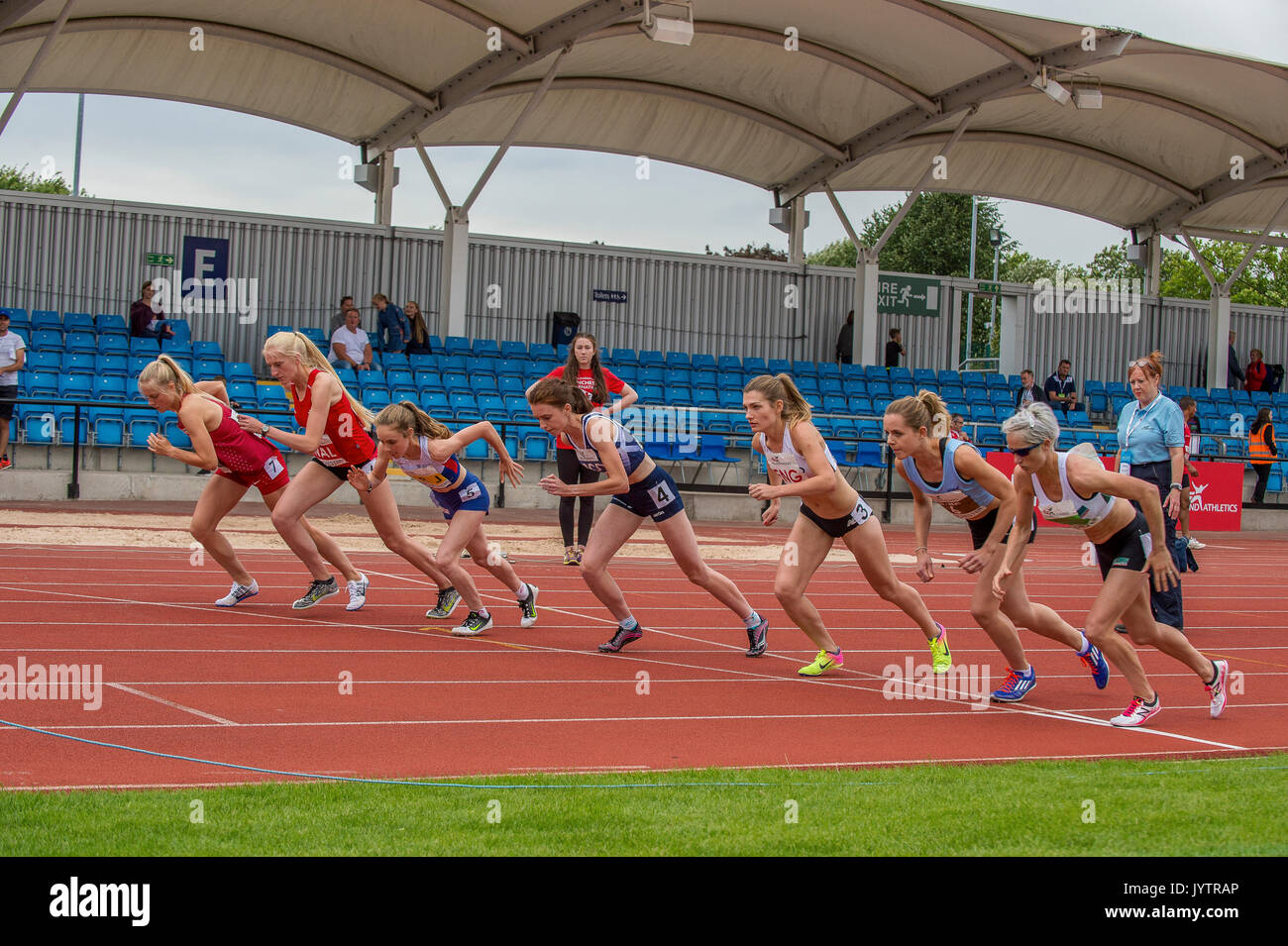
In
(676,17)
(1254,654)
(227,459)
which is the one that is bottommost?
(1254,654)

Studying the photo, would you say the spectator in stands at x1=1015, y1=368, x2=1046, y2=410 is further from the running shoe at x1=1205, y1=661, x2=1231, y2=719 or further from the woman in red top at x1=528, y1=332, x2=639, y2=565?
the running shoe at x1=1205, y1=661, x2=1231, y2=719

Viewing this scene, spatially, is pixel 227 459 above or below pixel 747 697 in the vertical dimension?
above

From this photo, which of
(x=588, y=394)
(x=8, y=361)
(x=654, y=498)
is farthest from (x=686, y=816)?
(x=8, y=361)

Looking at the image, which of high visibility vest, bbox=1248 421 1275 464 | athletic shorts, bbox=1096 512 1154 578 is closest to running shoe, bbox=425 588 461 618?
athletic shorts, bbox=1096 512 1154 578

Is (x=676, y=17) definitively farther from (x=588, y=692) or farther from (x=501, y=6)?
(x=588, y=692)

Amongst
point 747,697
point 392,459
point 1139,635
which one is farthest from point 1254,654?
point 392,459

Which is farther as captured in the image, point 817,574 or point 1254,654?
point 817,574

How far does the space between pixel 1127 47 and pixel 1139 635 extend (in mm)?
17714

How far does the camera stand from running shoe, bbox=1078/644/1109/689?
318 inches

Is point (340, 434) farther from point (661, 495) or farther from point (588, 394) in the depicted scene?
point (588, 394)

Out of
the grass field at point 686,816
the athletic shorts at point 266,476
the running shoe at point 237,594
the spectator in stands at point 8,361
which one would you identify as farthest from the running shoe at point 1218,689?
the spectator in stands at point 8,361
